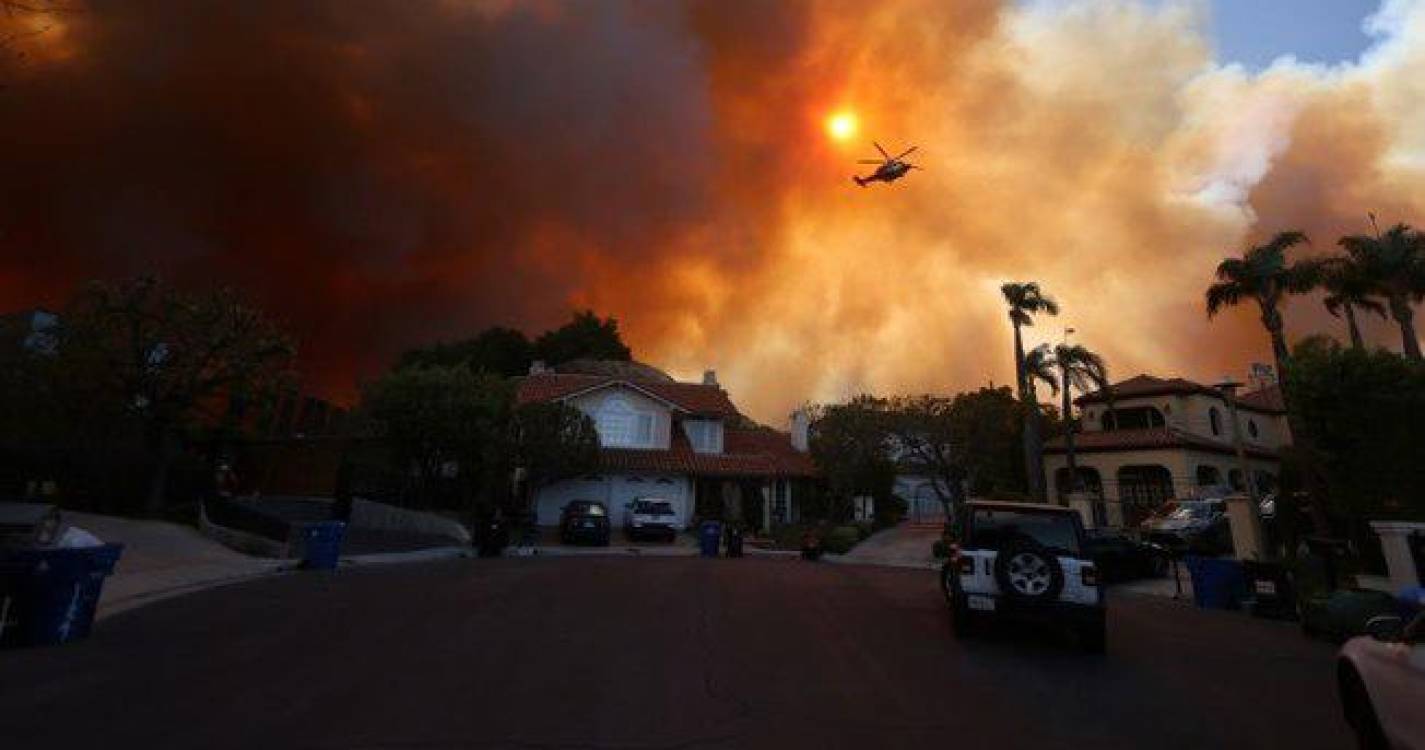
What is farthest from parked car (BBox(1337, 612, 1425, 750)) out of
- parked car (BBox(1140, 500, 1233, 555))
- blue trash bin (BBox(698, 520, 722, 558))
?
blue trash bin (BBox(698, 520, 722, 558))

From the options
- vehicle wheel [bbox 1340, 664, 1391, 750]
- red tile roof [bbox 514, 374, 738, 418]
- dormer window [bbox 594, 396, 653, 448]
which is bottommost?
vehicle wheel [bbox 1340, 664, 1391, 750]

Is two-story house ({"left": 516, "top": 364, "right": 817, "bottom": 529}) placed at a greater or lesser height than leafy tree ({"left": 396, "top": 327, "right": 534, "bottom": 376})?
lesser

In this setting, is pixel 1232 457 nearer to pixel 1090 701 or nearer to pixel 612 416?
pixel 612 416

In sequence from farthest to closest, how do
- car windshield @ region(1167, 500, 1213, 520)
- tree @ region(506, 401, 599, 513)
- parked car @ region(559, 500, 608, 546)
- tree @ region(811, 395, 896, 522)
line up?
tree @ region(811, 395, 896, 522), tree @ region(506, 401, 599, 513), parked car @ region(559, 500, 608, 546), car windshield @ region(1167, 500, 1213, 520)

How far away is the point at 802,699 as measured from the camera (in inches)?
261

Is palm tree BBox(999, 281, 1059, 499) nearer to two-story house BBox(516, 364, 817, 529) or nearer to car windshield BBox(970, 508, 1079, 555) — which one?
two-story house BBox(516, 364, 817, 529)

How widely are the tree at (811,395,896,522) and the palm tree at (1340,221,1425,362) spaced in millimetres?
22703

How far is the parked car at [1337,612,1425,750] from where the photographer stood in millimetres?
4113

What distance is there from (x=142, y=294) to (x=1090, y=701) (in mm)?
25047

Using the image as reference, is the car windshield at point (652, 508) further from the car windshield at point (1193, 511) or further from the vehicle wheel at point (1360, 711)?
the vehicle wheel at point (1360, 711)

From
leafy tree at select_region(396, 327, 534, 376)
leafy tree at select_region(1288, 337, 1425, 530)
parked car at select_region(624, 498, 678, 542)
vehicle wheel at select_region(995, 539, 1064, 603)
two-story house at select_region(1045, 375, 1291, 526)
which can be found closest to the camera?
vehicle wheel at select_region(995, 539, 1064, 603)

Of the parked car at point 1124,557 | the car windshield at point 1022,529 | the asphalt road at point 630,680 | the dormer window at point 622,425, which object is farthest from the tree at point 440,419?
the car windshield at point 1022,529

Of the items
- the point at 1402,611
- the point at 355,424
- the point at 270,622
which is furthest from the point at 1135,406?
the point at 270,622

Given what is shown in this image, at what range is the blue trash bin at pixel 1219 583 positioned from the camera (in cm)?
1500
